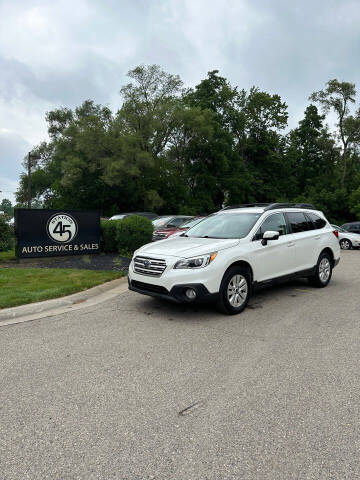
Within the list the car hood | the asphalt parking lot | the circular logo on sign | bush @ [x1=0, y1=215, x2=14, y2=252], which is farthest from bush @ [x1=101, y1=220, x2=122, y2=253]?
the asphalt parking lot

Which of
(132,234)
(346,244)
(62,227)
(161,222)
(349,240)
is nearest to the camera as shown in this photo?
(62,227)

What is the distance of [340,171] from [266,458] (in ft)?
160

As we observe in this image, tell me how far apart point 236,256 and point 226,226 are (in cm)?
116

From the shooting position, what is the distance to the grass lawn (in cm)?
640

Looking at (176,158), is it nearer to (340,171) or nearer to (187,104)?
(187,104)

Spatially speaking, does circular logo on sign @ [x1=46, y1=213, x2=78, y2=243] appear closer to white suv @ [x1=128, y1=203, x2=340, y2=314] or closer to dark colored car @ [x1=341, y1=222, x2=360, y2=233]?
white suv @ [x1=128, y1=203, x2=340, y2=314]

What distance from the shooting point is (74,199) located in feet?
116

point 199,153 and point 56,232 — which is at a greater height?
point 199,153

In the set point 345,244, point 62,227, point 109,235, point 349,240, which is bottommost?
point 345,244

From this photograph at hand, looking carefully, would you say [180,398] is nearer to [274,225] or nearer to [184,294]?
[184,294]

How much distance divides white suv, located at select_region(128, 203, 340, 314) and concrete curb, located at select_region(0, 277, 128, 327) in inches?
45.7

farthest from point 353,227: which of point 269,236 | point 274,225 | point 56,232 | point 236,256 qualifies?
point 236,256

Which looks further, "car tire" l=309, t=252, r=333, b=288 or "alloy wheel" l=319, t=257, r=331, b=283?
"alloy wheel" l=319, t=257, r=331, b=283

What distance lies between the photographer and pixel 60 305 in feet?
20.8
